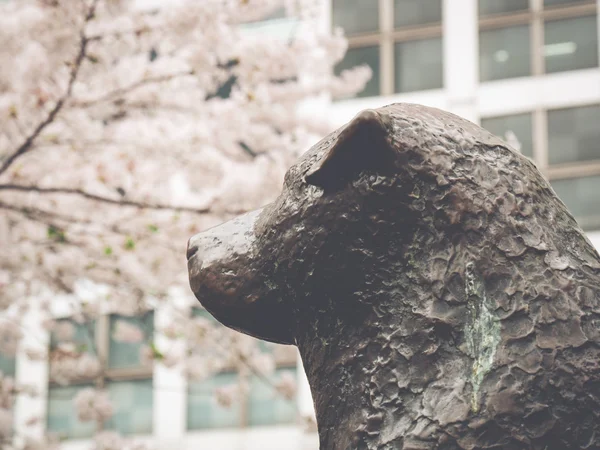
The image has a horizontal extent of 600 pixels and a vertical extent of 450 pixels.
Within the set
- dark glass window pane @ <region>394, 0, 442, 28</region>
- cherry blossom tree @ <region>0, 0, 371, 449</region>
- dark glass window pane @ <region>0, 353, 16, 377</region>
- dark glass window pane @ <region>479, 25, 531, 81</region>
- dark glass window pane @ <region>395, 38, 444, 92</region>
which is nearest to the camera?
cherry blossom tree @ <region>0, 0, 371, 449</region>

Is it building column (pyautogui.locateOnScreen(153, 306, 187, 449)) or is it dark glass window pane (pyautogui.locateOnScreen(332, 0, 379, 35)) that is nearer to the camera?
building column (pyautogui.locateOnScreen(153, 306, 187, 449))

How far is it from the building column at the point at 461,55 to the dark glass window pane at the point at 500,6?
5.1 inches

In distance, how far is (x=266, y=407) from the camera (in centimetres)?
1517

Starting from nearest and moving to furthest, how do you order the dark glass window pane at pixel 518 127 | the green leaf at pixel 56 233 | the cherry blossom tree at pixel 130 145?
the green leaf at pixel 56 233 < the cherry blossom tree at pixel 130 145 < the dark glass window pane at pixel 518 127

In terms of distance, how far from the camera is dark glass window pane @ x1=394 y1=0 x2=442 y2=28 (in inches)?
618

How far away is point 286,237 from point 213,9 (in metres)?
5.79

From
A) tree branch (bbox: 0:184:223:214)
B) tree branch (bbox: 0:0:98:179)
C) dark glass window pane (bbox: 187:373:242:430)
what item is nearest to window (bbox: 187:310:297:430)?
dark glass window pane (bbox: 187:373:242:430)

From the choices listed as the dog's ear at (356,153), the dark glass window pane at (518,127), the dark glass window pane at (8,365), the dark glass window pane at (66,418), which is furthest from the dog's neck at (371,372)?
the dark glass window pane at (8,365)

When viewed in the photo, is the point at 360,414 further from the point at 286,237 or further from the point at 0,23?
the point at 0,23

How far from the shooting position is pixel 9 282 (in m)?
8.19

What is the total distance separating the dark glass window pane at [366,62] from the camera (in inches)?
620

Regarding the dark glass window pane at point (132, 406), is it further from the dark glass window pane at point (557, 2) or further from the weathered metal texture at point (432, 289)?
the weathered metal texture at point (432, 289)

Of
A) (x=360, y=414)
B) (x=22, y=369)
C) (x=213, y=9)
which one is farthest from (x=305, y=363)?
(x=22, y=369)

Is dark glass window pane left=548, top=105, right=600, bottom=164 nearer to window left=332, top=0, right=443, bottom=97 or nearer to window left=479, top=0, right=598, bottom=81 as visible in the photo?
window left=479, top=0, right=598, bottom=81
